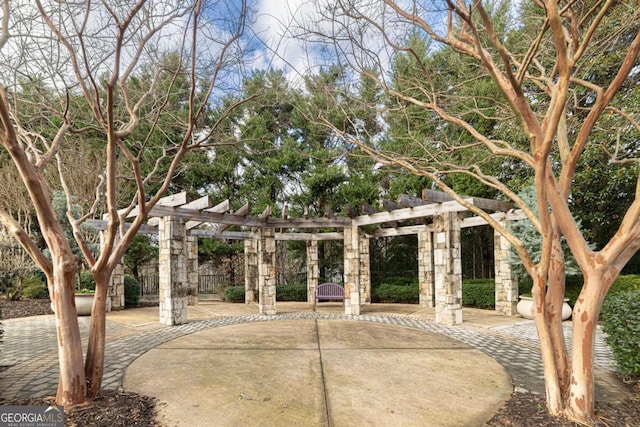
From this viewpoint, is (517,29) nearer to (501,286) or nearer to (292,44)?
(292,44)

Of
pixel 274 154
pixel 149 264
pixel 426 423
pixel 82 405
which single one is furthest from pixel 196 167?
pixel 426 423

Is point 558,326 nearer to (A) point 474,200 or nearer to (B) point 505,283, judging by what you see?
(A) point 474,200

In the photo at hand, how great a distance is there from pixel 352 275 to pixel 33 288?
1015cm

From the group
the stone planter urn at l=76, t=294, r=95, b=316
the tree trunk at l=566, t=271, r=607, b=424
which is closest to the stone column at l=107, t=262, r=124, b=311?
the stone planter urn at l=76, t=294, r=95, b=316

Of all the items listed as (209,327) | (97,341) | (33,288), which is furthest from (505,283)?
(33,288)

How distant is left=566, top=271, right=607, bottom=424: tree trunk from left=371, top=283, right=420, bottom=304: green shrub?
880 cm

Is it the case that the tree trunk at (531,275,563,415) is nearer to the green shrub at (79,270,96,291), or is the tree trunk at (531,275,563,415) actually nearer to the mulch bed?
the mulch bed

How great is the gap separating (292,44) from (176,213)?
5193mm

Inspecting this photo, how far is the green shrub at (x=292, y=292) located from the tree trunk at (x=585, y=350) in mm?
9968

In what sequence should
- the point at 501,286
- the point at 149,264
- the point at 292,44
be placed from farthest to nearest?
the point at 149,264, the point at 501,286, the point at 292,44

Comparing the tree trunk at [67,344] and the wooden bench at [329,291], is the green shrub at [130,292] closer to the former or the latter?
the wooden bench at [329,291]

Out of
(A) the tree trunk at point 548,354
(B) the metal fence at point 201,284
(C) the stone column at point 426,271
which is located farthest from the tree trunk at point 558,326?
(B) the metal fence at point 201,284

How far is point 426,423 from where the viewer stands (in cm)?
303

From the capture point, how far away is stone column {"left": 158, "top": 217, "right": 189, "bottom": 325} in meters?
7.59
